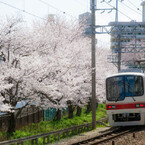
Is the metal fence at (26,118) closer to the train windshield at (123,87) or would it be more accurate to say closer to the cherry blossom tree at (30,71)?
the cherry blossom tree at (30,71)

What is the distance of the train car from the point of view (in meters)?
14.1

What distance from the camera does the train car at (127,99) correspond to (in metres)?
14.1

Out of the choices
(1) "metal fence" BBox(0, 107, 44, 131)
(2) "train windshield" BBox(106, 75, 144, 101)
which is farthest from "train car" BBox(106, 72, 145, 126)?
(1) "metal fence" BBox(0, 107, 44, 131)

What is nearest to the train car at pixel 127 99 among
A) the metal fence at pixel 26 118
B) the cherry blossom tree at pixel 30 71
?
the cherry blossom tree at pixel 30 71

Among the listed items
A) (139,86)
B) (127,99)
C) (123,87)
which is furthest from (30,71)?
(139,86)

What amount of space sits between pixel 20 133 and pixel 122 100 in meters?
5.87

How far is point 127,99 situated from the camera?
14.3 m

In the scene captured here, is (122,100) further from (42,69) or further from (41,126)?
(41,126)

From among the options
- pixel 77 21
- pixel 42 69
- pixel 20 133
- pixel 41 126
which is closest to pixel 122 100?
pixel 42 69

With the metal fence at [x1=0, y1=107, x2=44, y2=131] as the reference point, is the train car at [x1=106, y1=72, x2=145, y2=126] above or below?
above

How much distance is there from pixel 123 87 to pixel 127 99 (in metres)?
0.63

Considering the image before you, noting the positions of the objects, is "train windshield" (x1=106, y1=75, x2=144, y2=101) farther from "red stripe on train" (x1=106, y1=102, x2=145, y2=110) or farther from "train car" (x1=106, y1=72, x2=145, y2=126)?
"red stripe on train" (x1=106, y1=102, x2=145, y2=110)

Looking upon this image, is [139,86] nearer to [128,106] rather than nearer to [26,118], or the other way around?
[128,106]

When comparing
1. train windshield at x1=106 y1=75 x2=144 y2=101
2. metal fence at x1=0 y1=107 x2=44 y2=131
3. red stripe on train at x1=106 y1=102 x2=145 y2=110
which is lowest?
metal fence at x1=0 y1=107 x2=44 y2=131
